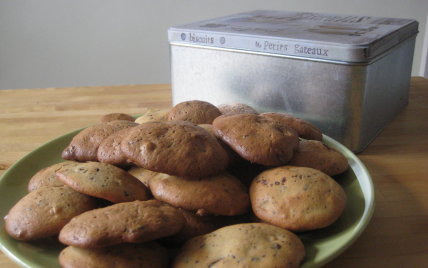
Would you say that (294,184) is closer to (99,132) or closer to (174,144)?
(174,144)

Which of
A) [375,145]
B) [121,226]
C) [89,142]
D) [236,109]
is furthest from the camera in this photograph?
[375,145]

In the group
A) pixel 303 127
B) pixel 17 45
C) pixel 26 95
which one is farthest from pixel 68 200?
pixel 17 45

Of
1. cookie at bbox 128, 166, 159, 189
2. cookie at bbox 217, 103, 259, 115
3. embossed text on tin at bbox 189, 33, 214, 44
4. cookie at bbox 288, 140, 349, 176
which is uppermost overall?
embossed text on tin at bbox 189, 33, 214, 44

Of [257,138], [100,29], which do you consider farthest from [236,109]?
[100,29]

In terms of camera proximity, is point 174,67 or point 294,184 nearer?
point 294,184

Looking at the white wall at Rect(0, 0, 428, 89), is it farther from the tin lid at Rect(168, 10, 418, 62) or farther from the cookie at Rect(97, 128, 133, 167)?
the cookie at Rect(97, 128, 133, 167)

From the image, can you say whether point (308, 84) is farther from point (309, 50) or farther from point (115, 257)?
point (115, 257)

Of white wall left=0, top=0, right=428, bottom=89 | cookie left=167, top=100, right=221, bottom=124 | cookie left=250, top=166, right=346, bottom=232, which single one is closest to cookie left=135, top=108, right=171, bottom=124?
cookie left=167, top=100, right=221, bottom=124
